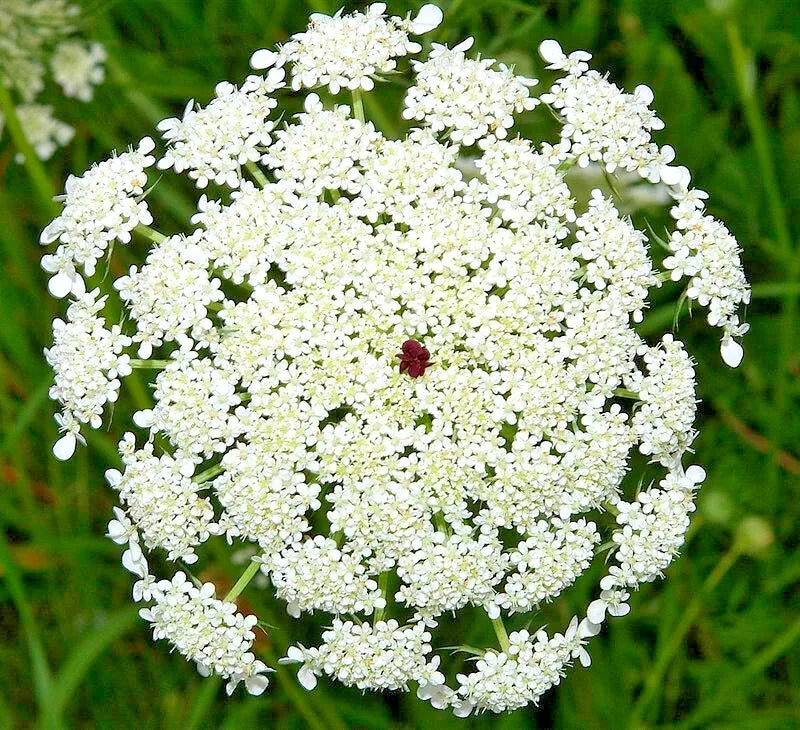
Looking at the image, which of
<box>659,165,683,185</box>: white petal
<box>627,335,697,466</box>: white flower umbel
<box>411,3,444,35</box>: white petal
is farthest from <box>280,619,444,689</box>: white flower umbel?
<box>411,3,444,35</box>: white petal

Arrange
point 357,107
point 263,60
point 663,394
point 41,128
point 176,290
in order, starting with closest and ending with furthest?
1. point 176,290
2. point 663,394
3. point 357,107
4. point 263,60
5. point 41,128

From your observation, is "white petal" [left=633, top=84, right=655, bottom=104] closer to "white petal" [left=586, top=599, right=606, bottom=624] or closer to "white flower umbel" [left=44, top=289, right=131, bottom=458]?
"white petal" [left=586, top=599, right=606, bottom=624]

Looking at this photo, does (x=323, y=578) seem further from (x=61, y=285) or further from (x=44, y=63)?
(x=44, y=63)

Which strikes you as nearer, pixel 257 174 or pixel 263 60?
pixel 257 174

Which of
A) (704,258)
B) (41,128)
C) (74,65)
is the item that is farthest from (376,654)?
(74,65)

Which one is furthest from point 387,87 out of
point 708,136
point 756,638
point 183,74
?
point 756,638

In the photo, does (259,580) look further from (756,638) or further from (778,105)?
(778,105)
